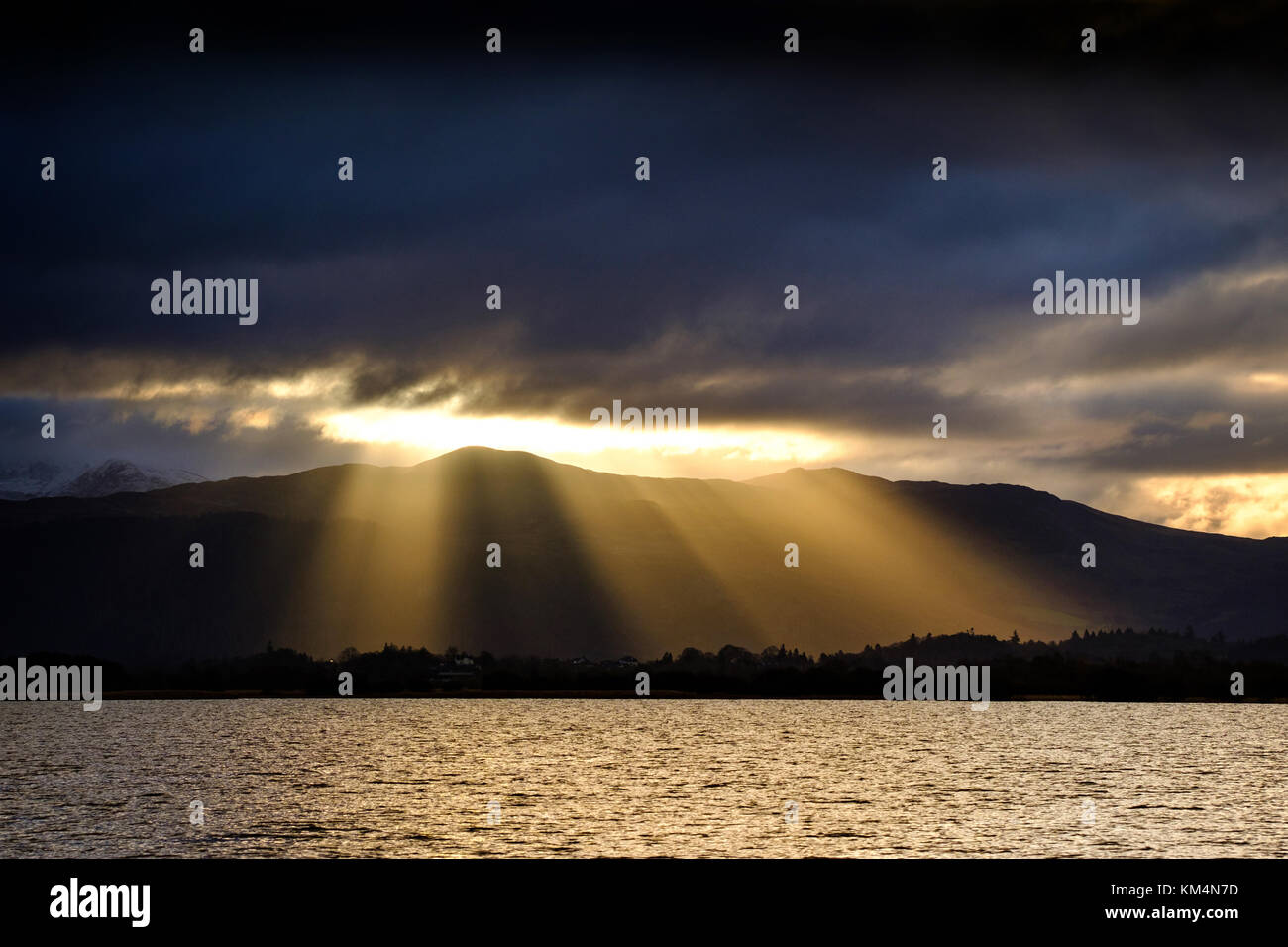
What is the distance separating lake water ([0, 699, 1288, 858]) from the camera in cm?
6166

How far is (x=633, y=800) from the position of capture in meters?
84.6

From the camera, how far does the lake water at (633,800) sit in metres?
61.7

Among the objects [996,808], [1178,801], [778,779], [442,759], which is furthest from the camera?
[442,759]
